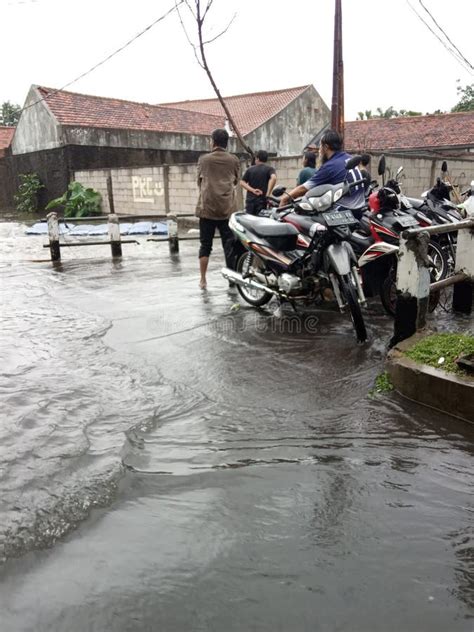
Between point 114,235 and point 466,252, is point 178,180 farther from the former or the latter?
point 466,252

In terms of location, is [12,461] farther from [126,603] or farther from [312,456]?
[312,456]

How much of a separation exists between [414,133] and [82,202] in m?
15.8

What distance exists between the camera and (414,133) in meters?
25.3

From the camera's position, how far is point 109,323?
5.33 meters

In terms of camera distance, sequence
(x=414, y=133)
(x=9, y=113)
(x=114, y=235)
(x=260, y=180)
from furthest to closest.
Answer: (x=9, y=113)
(x=414, y=133)
(x=114, y=235)
(x=260, y=180)

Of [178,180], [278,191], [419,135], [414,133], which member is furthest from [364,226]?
[414,133]

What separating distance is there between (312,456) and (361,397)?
0.86 meters

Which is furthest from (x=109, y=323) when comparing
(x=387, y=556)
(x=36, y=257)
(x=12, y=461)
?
(x=36, y=257)

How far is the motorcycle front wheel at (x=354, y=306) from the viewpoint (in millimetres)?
4461

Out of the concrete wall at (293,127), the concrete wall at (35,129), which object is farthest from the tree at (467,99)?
the concrete wall at (35,129)

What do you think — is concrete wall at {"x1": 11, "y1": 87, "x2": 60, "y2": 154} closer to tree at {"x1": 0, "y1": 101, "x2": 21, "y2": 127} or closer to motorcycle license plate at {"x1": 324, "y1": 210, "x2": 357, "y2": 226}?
motorcycle license plate at {"x1": 324, "y1": 210, "x2": 357, "y2": 226}

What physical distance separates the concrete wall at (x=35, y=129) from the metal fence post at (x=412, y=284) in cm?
1969

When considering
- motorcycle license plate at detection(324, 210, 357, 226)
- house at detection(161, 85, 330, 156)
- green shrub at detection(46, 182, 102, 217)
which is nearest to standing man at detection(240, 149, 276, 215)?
motorcycle license plate at detection(324, 210, 357, 226)

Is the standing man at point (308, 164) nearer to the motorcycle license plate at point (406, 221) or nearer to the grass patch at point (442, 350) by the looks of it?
the motorcycle license plate at point (406, 221)
